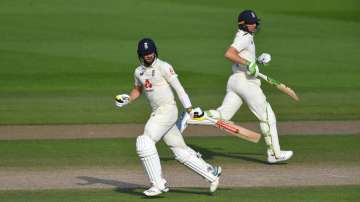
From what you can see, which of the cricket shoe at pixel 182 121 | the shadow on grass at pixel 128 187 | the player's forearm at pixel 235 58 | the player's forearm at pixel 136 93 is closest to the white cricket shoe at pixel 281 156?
the player's forearm at pixel 235 58

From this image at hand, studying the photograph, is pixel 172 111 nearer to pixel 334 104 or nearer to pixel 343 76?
pixel 334 104

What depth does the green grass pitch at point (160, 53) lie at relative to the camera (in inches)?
802

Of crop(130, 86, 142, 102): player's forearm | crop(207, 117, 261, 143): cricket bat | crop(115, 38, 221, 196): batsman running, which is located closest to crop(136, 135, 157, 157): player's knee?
crop(115, 38, 221, 196): batsman running

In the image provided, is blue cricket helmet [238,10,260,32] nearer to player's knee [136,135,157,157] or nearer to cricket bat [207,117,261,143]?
cricket bat [207,117,261,143]

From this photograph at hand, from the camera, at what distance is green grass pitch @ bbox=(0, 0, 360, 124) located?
20.4 m

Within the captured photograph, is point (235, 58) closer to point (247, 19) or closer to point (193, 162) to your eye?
point (247, 19)

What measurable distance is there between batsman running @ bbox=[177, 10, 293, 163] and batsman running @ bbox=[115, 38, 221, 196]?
2106mm

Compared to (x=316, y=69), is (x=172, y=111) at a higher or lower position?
higher

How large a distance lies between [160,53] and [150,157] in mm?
16287

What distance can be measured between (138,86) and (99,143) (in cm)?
376

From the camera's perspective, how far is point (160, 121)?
12.0 metres

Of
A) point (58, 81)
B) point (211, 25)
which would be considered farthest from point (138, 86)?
point (211, 25)

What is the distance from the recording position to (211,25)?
31516mm

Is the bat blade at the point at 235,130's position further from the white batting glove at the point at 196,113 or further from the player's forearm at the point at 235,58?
the player's forearm at the point at 235,58
